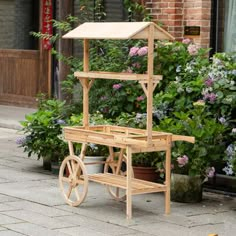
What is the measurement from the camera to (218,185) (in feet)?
33.2

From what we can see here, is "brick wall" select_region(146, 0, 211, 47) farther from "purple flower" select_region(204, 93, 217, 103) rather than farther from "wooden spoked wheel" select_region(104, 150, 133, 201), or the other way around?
"wooden spoked wheel" select_region(104, 150, 133, 201)

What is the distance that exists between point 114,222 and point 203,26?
18.3 feet

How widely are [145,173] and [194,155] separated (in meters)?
0.95

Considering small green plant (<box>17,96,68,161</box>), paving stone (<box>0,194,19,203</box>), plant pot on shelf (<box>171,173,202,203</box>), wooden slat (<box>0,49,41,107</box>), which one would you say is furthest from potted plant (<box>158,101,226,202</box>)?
wooden slat (<box>0,49,41,107</box>)

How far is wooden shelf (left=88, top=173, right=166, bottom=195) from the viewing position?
28.1ft

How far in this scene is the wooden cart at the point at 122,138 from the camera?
8438 mm

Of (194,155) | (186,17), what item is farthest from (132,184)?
(186,17)

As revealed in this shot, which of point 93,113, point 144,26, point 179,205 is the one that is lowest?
point 179,205

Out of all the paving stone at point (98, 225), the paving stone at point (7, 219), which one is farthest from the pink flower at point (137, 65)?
the paving stone at point (7, 219)

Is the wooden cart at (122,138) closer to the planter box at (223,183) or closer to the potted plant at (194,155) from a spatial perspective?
the potted plant at (194,155)

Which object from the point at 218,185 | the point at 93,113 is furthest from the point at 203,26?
the point at 218,185

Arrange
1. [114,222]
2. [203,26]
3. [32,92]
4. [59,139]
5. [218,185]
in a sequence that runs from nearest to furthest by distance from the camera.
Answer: [114,222] → [218,185] → [59,139] → [203,26] → [32,92]

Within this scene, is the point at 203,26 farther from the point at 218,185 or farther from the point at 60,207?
the point at 60,207

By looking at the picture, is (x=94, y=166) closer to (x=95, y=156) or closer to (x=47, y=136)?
(x=95, y=156)
